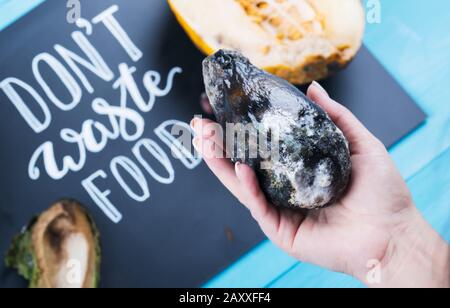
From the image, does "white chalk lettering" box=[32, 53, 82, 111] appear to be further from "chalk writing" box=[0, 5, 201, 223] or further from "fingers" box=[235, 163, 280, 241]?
"fingers" box=[235, 163, 280, 241]

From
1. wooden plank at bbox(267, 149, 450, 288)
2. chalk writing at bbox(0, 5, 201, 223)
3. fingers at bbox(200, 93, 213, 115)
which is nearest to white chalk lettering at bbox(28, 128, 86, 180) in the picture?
chalk writing at bbox(0, 5, 201, 223)

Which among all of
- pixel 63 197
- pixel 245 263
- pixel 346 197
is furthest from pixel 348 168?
pixel 63 197

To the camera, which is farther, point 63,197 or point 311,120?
point 63,197

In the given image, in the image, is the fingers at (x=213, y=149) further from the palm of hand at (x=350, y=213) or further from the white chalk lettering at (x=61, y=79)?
the white chalk lettering at (x=61, y=79)

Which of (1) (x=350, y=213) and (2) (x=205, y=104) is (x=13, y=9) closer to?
(2) (x=205, y=104)

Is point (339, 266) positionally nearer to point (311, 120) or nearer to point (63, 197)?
point (311, 120)

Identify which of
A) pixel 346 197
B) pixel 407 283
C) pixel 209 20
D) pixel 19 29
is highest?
pixel 19 29

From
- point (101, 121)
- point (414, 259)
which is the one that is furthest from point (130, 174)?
point (414, 259)
